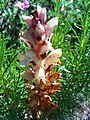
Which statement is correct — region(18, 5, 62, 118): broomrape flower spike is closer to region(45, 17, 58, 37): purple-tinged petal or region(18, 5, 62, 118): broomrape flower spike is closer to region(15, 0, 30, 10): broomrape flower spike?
region(45, 17, 58, 37): purple-tinged petal

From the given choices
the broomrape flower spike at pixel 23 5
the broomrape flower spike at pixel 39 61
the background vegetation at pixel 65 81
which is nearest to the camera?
the broomrape flower spike at pixel 39 61

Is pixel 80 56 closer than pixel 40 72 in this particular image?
No

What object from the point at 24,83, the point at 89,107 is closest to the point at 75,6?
the point at 89,107

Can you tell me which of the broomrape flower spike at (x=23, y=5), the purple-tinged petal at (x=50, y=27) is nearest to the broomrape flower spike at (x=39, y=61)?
the purple-tinged petal at (x=50, y=27)

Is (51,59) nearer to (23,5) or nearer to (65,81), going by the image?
(65,81)

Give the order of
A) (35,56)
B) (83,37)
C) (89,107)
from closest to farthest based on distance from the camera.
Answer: (35,56)
(83,37)
(89,107)

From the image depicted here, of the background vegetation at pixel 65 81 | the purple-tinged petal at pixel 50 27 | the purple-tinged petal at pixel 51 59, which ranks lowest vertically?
the background vegetation at pixel 65 81

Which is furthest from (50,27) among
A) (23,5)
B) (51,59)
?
(23,5)

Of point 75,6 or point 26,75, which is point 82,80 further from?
point 75,6

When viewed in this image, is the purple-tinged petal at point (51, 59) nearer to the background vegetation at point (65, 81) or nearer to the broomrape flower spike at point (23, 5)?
the background vegetation at point (65, 81)
